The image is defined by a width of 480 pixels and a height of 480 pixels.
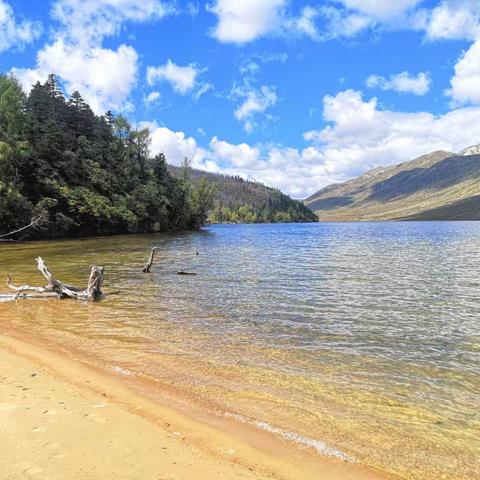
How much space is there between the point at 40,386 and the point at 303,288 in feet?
60.3

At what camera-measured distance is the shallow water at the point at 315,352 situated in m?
8.38

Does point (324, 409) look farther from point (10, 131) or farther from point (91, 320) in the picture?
point (10, 131)

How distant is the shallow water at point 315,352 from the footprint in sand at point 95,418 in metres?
2.33

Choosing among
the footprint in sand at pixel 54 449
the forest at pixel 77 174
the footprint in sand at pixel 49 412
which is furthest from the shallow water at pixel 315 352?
the forest at pixel 77 174

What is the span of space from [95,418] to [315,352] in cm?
756

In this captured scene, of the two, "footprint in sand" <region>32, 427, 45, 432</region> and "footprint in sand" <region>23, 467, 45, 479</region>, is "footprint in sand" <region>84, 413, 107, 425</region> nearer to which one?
"footprint in sand" <region>32, 427, 45, 432</region>

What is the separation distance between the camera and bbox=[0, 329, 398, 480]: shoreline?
6406 millimetres

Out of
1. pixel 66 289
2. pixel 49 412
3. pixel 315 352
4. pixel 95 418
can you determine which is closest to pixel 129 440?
pixel 95 418

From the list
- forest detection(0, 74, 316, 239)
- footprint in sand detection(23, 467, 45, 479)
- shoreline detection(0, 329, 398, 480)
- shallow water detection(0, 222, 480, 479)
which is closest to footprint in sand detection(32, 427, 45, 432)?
shoreline detection(0, 329, 398, 480)

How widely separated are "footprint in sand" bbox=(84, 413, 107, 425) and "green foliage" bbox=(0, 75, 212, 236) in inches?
2375

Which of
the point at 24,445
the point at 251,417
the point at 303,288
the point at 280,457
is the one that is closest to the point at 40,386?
the point at 24,445

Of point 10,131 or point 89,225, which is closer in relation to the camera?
point 10,131

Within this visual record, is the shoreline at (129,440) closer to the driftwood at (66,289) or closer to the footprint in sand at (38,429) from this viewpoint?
the footprint in sand at (38,429)

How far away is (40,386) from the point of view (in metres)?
9.60
